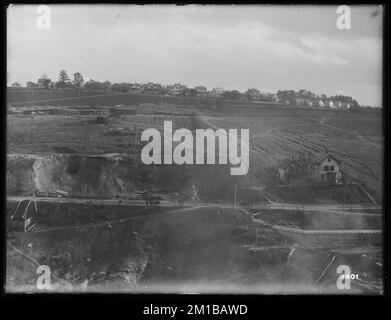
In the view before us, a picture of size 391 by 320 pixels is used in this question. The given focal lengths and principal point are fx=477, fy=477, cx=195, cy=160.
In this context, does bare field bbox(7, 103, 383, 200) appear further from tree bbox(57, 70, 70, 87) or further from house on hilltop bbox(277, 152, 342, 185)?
tree bbox(57, 70, 70, 87)

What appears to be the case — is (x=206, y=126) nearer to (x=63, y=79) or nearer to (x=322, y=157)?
(x=322, y=157)

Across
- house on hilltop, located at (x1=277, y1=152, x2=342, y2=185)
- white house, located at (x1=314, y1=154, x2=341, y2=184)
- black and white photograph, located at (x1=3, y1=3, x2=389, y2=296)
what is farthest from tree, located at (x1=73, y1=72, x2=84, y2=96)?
white house, located at (x1=314, y1=154, x2=341, y2=184)

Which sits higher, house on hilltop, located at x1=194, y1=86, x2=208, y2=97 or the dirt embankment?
house on hilltop, located at x1=194, y1=86, x2=208, y2=97

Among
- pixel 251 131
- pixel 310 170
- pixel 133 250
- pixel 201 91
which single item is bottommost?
pixel 133 250

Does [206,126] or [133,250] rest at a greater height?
[206,126]

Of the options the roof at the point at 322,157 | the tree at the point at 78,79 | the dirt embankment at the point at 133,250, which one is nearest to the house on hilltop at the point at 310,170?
the roof at the point at 322,157

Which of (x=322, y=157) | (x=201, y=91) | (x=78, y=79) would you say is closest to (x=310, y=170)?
(x=322, y=157)

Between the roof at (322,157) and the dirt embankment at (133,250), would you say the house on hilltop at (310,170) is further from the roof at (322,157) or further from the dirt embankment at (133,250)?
the dirt embankment at (133,250)

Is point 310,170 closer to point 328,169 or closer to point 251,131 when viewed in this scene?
point 328,169
